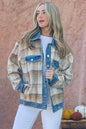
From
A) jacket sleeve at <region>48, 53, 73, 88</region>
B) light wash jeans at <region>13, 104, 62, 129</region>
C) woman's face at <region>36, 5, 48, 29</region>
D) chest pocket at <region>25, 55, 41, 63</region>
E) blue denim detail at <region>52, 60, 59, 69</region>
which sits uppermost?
woman's face at <region>36, 5, 48, 29</region>

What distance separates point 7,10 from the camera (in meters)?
4.55

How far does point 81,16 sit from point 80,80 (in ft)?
3.02

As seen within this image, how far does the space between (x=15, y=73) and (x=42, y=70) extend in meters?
0.26

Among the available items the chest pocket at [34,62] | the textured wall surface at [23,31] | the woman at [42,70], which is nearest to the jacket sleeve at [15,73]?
the woman at [42,70]

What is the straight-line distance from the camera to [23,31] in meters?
4.53

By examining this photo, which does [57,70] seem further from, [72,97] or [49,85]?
[72,97]

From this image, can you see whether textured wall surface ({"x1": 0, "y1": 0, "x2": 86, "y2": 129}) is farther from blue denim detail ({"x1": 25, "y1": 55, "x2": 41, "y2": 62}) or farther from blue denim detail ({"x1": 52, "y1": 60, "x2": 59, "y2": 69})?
blue denim detail ({"x1": 25, "y1": 55, "x2": 41, "y2": 62})

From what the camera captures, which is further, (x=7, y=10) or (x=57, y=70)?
(x=7, y=10)

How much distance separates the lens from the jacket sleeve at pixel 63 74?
279cm

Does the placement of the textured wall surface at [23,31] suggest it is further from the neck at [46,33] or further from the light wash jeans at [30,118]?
the light wash jeans at [30,118]

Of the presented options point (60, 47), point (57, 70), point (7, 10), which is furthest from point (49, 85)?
point (7, 10)

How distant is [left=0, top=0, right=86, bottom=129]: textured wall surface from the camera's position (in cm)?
441

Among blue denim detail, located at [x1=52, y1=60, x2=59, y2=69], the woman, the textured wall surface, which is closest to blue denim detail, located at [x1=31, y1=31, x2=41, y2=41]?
the woman

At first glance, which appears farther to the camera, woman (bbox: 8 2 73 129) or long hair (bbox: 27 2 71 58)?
long hair (bbox: 27 2 71 58)
